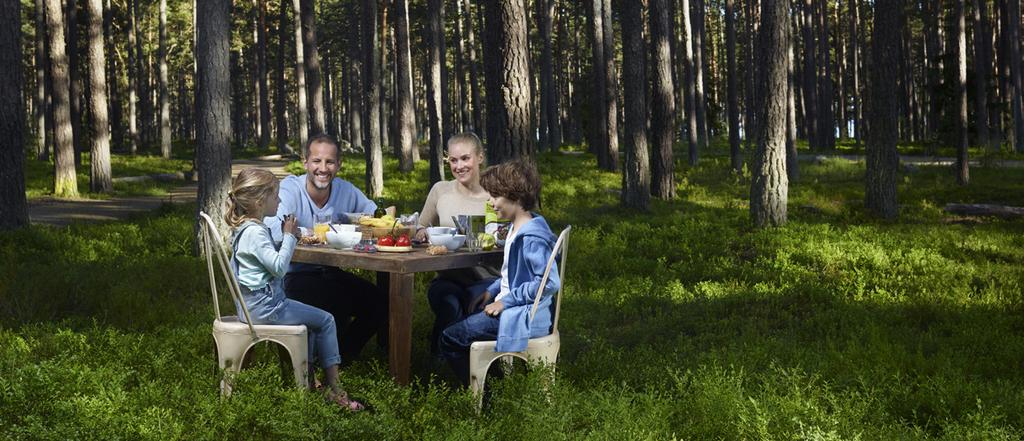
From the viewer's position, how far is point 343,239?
18.2 ft

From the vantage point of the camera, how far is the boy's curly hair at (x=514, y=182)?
498 centimetres

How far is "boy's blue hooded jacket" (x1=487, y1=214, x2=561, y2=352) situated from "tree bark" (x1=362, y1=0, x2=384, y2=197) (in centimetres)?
1558

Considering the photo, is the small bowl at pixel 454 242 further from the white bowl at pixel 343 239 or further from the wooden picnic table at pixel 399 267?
the white bowl at pixel 343 239

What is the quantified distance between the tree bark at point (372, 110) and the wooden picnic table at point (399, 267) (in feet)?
49.6

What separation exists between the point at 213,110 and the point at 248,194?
7445 mm

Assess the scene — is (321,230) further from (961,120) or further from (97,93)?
(961,120)

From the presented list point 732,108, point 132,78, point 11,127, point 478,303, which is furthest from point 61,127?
point 132,78

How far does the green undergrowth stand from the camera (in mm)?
4555

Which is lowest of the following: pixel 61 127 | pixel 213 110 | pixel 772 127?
pixel 772 127

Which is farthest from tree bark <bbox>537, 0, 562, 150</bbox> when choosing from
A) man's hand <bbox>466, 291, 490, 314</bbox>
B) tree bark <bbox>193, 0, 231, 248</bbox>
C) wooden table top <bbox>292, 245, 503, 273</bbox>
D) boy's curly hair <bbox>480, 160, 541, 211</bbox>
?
boy's curly hair <bbox>480, 160, 541, 211</bbox>

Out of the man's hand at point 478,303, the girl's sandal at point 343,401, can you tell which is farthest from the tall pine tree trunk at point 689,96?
the girl's sandal at point 343,401

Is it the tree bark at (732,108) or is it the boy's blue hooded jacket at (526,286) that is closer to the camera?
the boy's blue hooded jacket at (526,286)

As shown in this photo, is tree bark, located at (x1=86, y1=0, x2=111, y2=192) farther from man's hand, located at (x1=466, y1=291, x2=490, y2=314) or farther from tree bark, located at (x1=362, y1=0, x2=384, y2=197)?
man's hand, located at (x1=466, y1=291, x2=490, y2=314)

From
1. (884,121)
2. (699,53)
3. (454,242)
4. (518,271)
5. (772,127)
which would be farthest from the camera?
(699,53)
